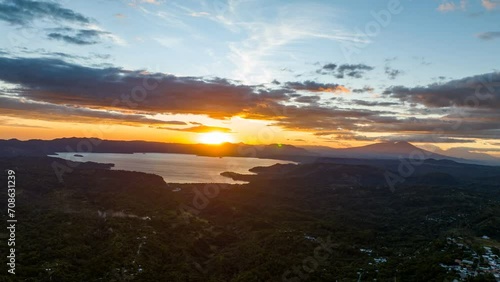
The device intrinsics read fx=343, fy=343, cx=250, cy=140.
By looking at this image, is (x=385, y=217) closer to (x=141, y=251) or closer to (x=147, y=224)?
(x=147, y=224)

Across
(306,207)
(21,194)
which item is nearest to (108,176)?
(21,194)

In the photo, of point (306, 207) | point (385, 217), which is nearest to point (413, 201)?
point (385, 217)

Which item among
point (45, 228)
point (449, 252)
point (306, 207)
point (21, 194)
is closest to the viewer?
point (449, 252)

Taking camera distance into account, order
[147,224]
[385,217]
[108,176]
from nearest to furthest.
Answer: [147,224], [385,217], [108,176]

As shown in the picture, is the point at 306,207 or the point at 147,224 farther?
the point at 306,207

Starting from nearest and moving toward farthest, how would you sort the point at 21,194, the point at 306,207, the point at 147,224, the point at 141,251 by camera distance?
the point at 141,251 < the point at 147,224 < the point at 21,194 < the point at 306,207

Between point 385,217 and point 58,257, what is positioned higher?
point 58,257

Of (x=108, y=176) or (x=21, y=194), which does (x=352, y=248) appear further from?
(x=108, y=176)

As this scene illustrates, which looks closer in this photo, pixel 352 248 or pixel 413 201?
pixel 352 248

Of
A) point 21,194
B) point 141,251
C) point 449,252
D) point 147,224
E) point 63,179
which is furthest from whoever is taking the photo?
point 63,179
